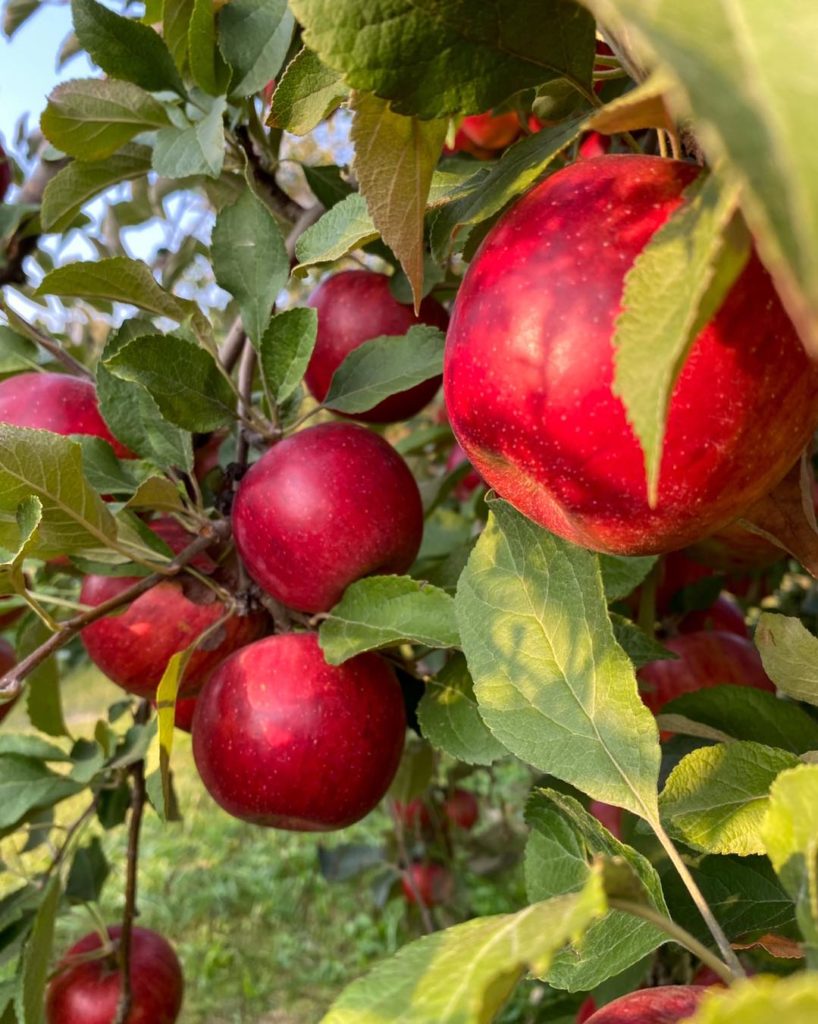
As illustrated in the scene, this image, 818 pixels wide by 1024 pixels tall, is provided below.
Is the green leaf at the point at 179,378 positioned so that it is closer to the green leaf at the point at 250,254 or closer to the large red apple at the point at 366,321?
the green leaf at the point at 250,254

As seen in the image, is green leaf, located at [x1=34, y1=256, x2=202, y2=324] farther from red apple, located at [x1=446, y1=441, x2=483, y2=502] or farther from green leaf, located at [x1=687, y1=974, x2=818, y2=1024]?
green leaf, located at [x1=687, y1=974, x2=818, y2=1024]

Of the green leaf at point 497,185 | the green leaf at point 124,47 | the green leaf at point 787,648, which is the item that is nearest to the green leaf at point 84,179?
the green leaf at point 124,47

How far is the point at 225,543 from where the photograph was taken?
0.94 m

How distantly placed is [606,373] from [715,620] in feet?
3.11

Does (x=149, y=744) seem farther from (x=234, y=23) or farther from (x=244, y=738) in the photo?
(x=234, y=23)

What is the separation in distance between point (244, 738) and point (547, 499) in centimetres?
44

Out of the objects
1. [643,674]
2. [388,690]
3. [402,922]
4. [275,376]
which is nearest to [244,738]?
[388,690]

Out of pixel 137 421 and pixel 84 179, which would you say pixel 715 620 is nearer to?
pixel 137 421

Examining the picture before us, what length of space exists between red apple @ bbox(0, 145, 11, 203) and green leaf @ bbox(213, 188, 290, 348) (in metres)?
0.98

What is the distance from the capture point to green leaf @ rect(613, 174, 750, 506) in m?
0.28

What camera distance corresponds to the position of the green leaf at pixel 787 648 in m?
0.56

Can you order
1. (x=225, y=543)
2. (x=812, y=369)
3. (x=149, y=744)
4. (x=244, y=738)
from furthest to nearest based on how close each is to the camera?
1. (x=149, y=744)
2. (x=225, y=543)
3. (x=244, y=738)
4. (x=812, y=369)

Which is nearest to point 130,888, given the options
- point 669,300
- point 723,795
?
point 723,795

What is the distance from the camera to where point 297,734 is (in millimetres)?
810
